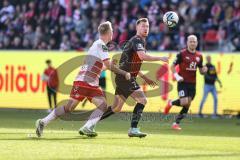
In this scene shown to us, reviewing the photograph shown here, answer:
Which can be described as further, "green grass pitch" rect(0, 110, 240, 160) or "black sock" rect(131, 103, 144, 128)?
"black sock" rect(131, 103, 144, 128)

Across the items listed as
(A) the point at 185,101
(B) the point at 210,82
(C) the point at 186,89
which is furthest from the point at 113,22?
(A) the point at 185,101

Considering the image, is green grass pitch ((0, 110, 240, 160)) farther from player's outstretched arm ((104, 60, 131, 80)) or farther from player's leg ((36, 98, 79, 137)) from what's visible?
player's outstretched arm ((104, 60, 131, 80))

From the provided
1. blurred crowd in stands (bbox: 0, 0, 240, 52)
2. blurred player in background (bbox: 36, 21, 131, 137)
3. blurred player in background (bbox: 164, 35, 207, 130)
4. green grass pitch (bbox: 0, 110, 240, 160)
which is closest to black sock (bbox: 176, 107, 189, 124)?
blurred player in background (bbox: 164, 35, 207, 130)

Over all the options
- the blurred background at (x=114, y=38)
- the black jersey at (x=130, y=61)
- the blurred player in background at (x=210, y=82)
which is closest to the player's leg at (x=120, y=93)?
the black jersey at (x=130, y=61)

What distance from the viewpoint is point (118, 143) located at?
14930 millimetres

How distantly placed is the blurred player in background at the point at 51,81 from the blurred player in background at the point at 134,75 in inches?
424

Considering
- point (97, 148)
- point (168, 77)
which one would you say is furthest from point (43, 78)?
point (97, 148)

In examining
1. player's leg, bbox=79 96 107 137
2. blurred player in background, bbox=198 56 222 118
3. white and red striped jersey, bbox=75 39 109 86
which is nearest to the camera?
white and red striped jersey, bbox=75 39 109 86

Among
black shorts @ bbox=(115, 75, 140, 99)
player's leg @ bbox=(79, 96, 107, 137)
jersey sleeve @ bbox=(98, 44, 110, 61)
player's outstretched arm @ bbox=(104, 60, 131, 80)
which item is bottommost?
player's leg @ bbox=(79, 96, 107, 137)

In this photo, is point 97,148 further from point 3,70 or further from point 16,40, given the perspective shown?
point 16,40

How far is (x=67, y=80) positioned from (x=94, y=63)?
11.8 metres

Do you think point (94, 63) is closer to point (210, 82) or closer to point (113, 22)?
point (210, 82)

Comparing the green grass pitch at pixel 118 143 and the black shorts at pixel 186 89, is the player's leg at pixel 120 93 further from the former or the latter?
the black shorts at pixel 186 89

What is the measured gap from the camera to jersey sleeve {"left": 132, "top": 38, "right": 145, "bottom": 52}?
16.2m
